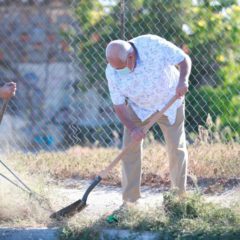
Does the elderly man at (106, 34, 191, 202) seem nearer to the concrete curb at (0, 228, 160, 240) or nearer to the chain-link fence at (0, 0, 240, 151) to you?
the concrete curb at (0, 228, 160, 240)

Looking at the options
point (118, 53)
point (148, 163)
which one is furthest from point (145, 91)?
point (148, 163)

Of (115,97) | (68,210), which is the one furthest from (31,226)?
(115,97)

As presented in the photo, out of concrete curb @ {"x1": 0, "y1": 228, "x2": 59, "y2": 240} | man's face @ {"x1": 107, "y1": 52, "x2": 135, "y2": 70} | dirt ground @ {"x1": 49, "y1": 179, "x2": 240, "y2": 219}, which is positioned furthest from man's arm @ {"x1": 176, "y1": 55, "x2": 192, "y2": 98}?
concrete curb @ {"x1": 0, "y1": 228, "x2": 59, "y2": 240}

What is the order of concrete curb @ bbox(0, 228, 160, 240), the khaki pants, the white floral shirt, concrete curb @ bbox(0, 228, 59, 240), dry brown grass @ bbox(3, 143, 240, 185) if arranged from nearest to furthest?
concrete curb @ bbox(0, 228, 160, 240) < concrete curb @ bbox(0, 228, 59, 240) < the white floral shirt < the khaki pants < dry brown grass @ bbox(3, 143, 240, 185)

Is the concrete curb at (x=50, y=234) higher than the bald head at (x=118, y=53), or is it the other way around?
the bald head at (x=118, y=53)

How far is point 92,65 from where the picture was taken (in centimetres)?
949

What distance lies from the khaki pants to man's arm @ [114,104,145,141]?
0.19 meters

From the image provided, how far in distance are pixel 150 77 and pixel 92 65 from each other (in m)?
2.94

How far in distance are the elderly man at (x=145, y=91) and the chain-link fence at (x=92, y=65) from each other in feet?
4.46

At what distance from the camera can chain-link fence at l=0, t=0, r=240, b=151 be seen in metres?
8.93

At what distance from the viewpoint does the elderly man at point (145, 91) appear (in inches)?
258

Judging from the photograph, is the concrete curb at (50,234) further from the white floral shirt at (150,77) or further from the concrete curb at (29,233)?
the white floral shirt at (150,77)

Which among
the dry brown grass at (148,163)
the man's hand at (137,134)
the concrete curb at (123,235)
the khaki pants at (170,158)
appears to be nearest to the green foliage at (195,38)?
the dry brown grass at (148,163)

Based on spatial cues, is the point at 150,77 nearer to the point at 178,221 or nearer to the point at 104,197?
the point at 178,221
